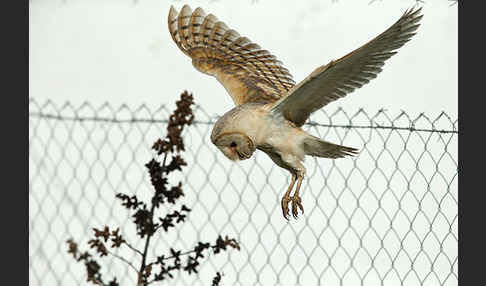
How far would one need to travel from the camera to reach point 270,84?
175 cm

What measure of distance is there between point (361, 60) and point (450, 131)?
0.73 metres

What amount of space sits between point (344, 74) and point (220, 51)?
1.28 feet

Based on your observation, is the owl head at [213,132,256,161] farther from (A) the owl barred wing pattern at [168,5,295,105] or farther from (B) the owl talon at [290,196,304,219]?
(A) the owl barred wing pattern at [168,5,295,105]

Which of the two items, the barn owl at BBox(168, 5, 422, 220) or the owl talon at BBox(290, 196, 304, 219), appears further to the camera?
the owl talon at BBox(290, 196, 304, 219)

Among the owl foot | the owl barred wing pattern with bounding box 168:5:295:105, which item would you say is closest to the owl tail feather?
the owl foot

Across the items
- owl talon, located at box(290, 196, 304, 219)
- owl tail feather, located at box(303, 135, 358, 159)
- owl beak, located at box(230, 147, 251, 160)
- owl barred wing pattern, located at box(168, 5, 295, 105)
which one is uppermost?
owl barred wing pattern, located at box(168, 5, 295, 105)

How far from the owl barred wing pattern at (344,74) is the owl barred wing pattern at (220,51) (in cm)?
21

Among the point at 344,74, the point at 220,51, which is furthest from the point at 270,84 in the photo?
the point at 344,74

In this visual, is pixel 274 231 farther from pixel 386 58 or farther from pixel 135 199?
Answer: pixel 386 58

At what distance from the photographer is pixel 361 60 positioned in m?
1.47

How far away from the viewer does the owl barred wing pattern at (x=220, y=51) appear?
5.82 ft

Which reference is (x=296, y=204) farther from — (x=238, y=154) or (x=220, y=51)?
(x=220, y=51)

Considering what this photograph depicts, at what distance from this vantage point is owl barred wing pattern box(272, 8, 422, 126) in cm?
140

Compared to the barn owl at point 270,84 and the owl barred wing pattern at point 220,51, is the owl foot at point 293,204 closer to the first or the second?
the barn owl at point 270,84
